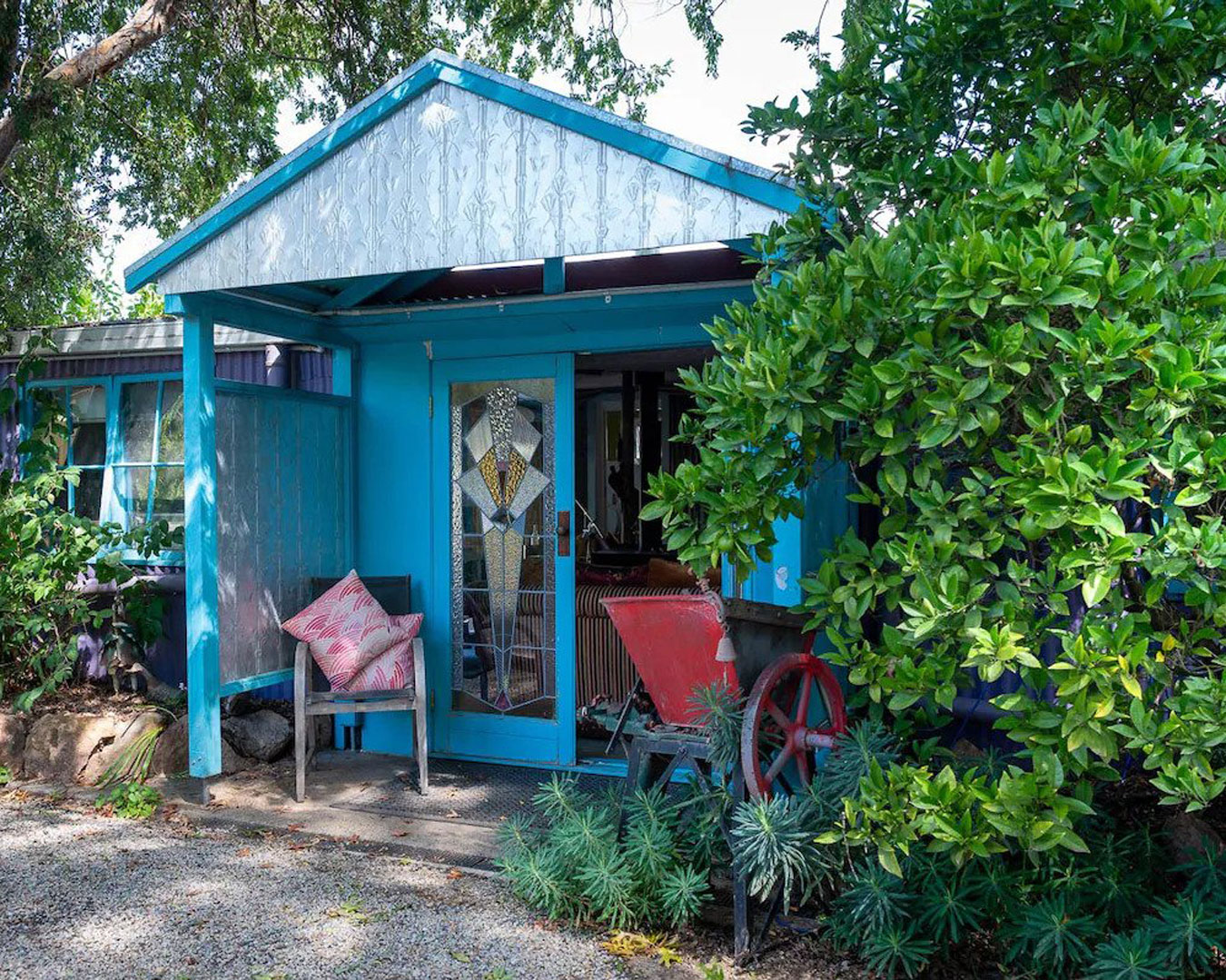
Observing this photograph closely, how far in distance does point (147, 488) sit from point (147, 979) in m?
4.41

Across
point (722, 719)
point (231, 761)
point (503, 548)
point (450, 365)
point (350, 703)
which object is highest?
point (450, 365)

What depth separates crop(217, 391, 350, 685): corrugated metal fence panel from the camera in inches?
208

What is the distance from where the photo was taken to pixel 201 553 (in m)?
5.07

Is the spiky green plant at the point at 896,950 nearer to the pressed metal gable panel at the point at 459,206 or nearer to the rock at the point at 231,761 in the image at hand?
the pressed metal gable panel at the point at 459,206

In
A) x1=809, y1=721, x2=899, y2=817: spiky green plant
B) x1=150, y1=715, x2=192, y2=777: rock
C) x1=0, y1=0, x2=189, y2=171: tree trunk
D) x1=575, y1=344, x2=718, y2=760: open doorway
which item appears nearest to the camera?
x1=809, y1=721, x2=899, y2=817: spiky green plant

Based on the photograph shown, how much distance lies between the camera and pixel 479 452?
19.7ft

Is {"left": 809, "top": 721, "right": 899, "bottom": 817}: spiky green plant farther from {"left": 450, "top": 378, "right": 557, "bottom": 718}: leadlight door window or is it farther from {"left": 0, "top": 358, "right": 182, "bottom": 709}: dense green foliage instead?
{"left": 0, "top": 358, "right": 182, "bottom": 709}: dense green foliage

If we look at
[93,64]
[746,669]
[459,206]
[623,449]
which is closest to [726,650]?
[746,669]

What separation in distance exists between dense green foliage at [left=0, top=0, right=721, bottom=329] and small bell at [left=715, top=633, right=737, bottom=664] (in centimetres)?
615

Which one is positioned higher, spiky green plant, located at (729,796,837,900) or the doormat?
spiky green plant, located at (729,796,837,900)

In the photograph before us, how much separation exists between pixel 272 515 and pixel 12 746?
206cm

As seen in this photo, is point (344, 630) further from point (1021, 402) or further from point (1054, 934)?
point (1021, 402)

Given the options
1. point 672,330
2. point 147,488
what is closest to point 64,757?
point 147,488

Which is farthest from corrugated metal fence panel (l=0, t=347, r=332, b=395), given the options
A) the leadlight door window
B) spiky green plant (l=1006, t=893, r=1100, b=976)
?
spiky green plant (l=1006, t=893, r=1100, b=976)
